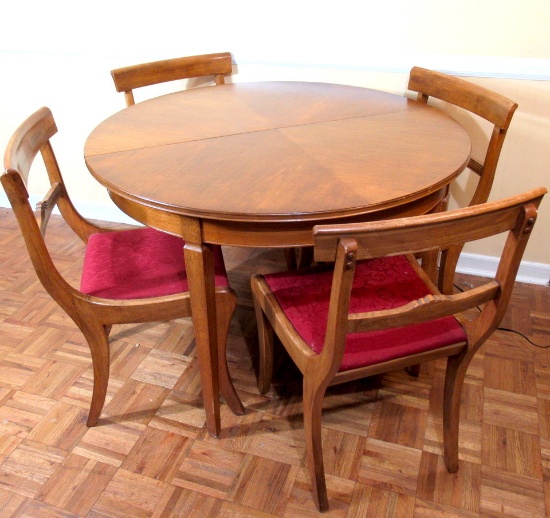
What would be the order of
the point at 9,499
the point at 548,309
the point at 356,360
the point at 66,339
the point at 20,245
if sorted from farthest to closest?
the point at 20,245
the point at 548,309
the point at 66,339
the point at 9,499
the point at 356,360

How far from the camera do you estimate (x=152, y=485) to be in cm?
132

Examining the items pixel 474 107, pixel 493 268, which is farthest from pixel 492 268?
pixel 474 107

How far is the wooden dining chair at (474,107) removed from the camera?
144 centimetres

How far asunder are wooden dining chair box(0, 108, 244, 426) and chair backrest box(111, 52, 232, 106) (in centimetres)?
48

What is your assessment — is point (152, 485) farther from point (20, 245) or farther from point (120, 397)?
point (20, 245)

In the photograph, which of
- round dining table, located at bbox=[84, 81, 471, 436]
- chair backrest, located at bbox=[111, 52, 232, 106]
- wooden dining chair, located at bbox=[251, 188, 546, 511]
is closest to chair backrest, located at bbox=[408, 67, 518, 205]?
round dining table, located at bbox=[84, 81, 471, 436]

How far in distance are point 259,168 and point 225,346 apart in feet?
1.63

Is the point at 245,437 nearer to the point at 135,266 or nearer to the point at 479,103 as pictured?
the point at 135,266

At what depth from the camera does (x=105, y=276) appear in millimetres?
1331

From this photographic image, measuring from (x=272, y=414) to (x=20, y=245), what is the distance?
1.53 m

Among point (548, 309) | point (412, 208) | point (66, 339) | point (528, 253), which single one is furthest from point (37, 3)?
point (548, 309)

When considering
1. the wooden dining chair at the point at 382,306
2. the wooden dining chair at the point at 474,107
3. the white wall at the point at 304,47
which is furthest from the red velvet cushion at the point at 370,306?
the white wall at the point at 304,47

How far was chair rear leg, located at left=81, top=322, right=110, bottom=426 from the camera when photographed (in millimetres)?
1292

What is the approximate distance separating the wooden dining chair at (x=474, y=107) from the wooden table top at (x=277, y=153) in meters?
0.12
